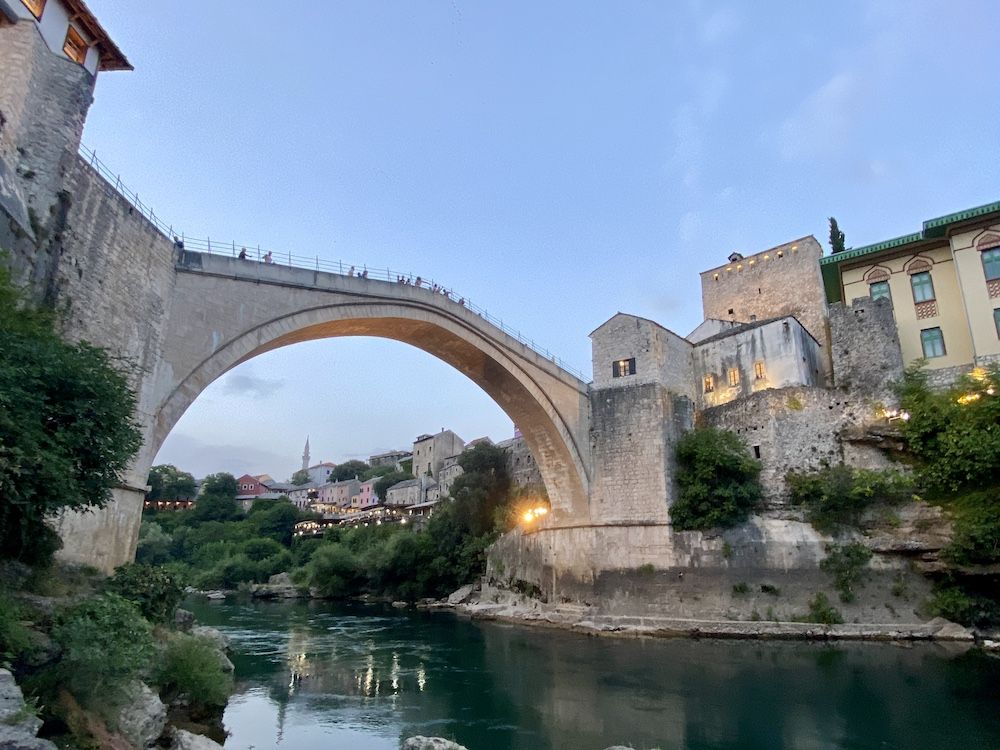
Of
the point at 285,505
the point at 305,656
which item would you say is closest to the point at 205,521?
the point at 285,505

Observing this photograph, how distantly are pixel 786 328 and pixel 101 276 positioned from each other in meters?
17.3

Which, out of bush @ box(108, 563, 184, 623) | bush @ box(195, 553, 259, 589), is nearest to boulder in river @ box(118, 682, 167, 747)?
bush @ box(108, 563, 184, 623)

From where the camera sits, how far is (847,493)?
14.5 m

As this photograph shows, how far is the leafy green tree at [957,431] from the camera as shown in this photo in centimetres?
1297

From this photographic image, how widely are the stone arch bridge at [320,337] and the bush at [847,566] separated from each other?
664 cm

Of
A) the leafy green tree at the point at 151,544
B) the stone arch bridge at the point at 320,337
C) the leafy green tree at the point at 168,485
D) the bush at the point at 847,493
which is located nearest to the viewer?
the stone arch bridge at the point at 320,337

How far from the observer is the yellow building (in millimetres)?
15508

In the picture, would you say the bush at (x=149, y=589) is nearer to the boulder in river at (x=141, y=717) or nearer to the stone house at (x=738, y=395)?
the boulder in river at (x=141, y=717)

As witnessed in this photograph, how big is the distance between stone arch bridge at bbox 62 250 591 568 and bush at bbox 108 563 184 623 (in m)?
0.75

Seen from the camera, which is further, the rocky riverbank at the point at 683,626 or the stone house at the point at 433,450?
the stone house at the point at 433,450

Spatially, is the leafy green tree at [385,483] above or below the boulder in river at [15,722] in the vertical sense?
above

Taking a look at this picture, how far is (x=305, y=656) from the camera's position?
1310 cm

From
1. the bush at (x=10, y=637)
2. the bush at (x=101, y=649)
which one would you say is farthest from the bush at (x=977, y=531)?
the bush at (x=10, y=637)

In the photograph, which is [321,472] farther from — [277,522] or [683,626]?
[683,626]
